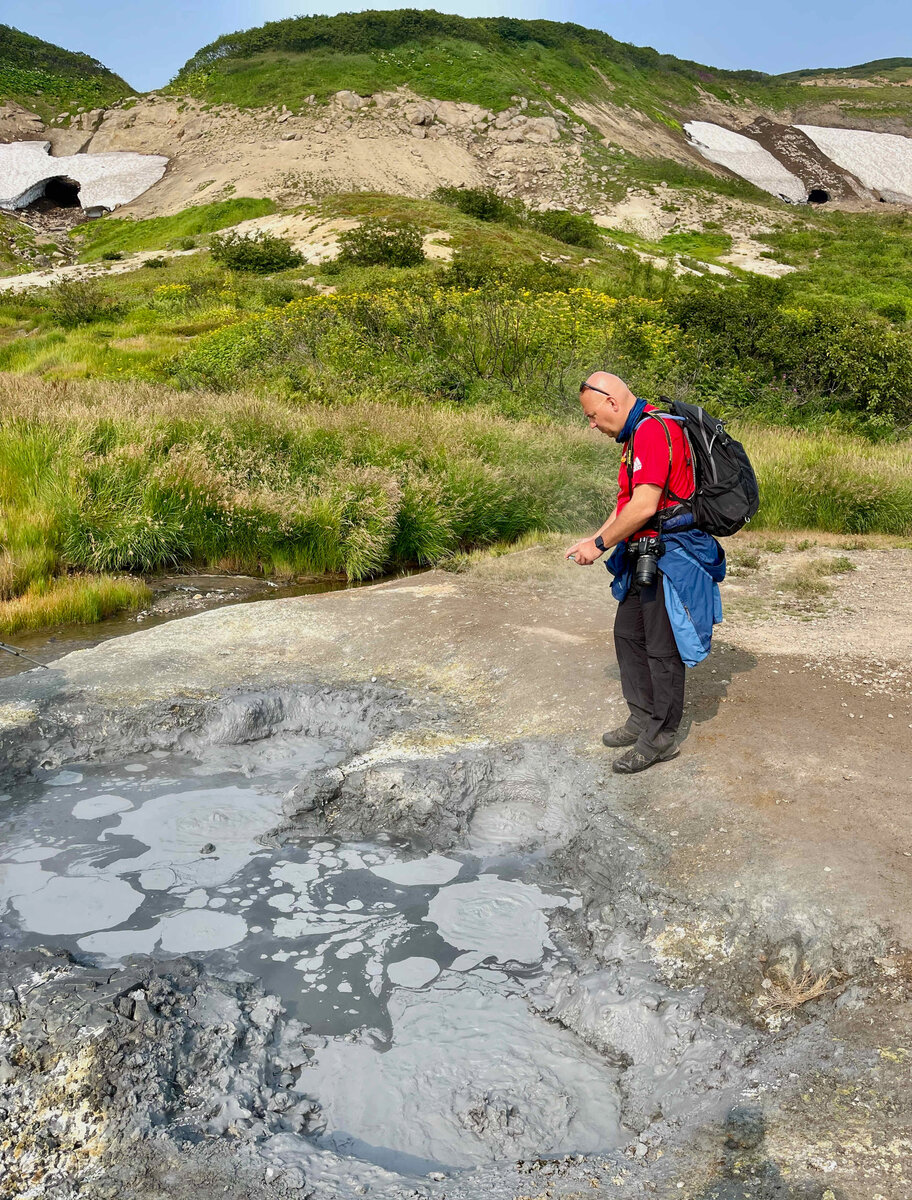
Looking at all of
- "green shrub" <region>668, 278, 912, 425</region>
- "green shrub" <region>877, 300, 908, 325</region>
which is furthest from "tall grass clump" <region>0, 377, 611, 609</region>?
"green shrub" <region>877, 300, 908, 325</region>

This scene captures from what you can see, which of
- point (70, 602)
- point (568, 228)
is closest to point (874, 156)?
point (568, 228)

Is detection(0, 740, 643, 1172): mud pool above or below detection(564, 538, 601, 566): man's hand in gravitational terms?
below

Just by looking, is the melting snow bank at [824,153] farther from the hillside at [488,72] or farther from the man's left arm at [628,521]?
the man's left arm at [628,521]

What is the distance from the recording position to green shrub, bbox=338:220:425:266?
28141 millimetres

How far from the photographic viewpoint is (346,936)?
3684 mm

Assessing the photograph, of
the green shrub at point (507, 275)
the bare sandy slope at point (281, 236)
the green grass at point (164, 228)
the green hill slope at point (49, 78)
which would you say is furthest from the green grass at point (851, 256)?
the green hill slope at point (49, 78)

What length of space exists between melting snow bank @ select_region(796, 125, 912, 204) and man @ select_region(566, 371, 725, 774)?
202 ft

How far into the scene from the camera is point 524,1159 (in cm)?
264

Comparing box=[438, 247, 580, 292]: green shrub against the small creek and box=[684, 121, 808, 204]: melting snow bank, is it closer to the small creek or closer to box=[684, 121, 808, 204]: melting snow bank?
the small creek

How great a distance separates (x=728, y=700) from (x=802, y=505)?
5770 mm

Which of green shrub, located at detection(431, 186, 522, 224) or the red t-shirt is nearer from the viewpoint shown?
the red t-shirt

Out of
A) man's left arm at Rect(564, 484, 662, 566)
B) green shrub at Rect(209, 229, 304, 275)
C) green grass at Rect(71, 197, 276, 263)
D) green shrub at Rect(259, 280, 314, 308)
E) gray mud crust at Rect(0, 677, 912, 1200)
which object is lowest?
gray mud crust at Rect(0, 677, 912, 1200)

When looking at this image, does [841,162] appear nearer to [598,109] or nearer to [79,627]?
[598,109]

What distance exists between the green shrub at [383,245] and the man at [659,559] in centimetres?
2556
